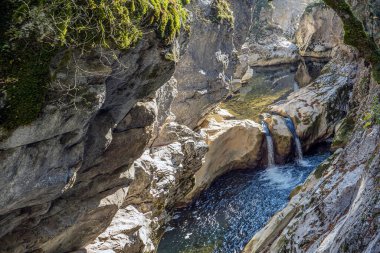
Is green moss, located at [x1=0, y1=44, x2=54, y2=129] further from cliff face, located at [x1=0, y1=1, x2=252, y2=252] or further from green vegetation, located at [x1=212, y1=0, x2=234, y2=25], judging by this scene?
green vegetation, located at [x1=212, y1=0, x2=234, y2=25]

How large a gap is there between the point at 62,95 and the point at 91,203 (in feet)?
16.9

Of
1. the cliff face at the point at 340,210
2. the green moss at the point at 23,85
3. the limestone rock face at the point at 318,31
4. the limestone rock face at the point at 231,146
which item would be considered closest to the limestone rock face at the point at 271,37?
the limestone rock face at the point at 318,31

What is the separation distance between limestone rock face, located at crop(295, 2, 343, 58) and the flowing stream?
25.4m

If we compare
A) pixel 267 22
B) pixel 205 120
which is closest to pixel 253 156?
pixel 205 120

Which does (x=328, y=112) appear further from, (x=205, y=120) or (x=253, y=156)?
(x=205, y=120)

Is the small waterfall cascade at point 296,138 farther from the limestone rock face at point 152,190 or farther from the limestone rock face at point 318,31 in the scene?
the limestone rock face at point 318,31

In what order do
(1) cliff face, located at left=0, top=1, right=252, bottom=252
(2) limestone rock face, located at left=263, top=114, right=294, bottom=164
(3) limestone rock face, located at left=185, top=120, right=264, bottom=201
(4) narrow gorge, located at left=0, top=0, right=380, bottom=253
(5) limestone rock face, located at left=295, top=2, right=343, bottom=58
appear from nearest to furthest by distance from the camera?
(4) narrow gorge, located at left=0, top=0, right=380, bottom=253 < (1) cliff face, located at left=0, top=1, right=252, bottom=252 < (3) limestone rock face, located at left=185, top=120, right=264, bottom=201 < (2) limestone rock face, located at left=263, top=114, right=294, bottom=164 < (5) limestone rock face, located at left=295, top=2, right=343, bottom=58

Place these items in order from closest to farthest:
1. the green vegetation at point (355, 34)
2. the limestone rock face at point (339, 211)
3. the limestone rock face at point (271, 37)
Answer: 1. the limestone rock face at point (339, 211)
2. the green vegetation at point (355, 34)
3. the limestone rock face at point (271, 37)

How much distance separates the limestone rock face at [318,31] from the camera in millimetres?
41781

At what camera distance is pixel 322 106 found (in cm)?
2294

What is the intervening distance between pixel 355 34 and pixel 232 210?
11.8m

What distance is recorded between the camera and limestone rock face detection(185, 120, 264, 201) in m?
20.3

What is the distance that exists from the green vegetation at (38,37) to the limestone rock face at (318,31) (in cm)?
3964

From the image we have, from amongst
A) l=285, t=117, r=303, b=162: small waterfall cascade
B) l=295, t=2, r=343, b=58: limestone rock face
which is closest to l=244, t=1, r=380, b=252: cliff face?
l=285, t=117, r=303, b=162: small waterfall cascade
